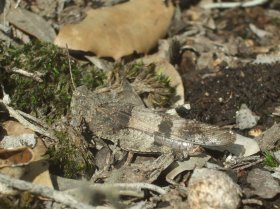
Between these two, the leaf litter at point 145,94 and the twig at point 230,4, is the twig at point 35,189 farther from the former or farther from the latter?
the twig at point 230,4

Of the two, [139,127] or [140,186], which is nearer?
[140,186]

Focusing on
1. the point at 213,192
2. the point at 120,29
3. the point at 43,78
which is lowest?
the point at 213,192

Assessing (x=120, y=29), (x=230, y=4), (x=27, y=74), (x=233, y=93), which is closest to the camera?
(x=27, y=74)

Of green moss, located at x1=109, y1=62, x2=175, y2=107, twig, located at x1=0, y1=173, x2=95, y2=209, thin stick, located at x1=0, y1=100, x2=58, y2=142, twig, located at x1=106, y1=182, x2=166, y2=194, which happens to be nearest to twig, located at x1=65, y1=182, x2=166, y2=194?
twig, located at x1=106, y1=182, x2=166, y2=194

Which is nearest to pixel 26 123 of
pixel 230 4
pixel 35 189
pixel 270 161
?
pixel 35 189

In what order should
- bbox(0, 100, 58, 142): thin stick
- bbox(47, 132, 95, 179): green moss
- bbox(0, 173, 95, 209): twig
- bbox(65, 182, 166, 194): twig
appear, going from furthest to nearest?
bbox(0, 100, 58, 142): thin stick < bbox(47, 132, 95, 179): green moss < bbox(65, 182, 166, 194): twig < bbox(0, 173, 95, 209): twig

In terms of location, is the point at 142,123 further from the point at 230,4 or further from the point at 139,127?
the point at 230,4

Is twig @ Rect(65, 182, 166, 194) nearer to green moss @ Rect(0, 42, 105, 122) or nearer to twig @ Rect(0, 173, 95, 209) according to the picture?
twig @ Rect(0, 173, 95, 209)
